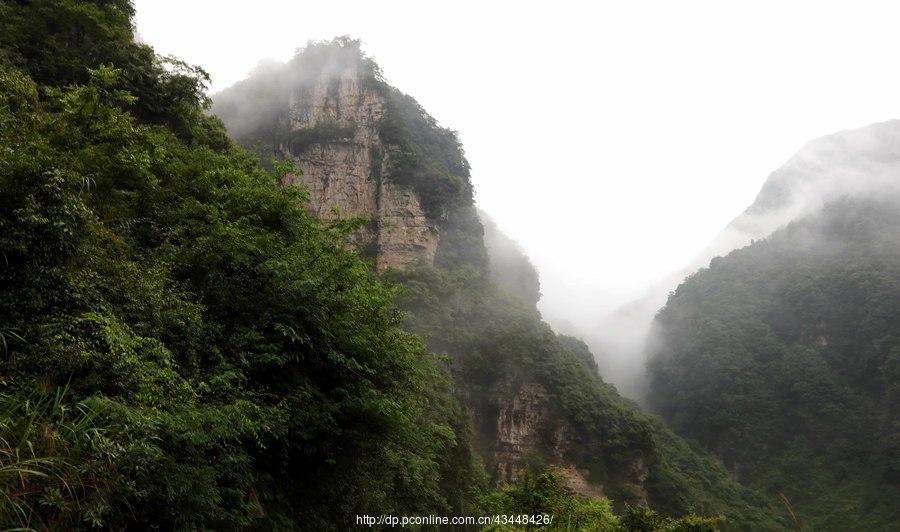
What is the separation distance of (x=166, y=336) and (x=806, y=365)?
84.1 m

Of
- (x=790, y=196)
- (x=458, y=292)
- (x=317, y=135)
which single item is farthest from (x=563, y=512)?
(x=790, y=196)

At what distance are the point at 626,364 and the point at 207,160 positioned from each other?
102 m

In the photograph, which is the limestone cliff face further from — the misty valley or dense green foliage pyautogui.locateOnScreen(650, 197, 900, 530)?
dense green foliage pyautogui.locateOnScreen(650, 197, 900, 530)

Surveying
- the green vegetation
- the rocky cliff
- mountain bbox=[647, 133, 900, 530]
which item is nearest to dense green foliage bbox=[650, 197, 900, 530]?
Result: mountain bbox=[647, 133, 900, 530]

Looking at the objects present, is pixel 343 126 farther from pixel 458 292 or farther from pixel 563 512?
pixel 563 512

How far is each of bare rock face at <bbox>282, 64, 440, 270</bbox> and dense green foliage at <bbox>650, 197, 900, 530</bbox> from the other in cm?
4474

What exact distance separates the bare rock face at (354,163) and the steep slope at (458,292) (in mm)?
115

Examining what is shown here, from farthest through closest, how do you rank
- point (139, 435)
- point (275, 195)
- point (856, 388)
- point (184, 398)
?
point (856, 388) → point (275, 195) → point (184, 398) → point (139, 435)

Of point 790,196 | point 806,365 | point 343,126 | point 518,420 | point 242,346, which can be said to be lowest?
point 518,420

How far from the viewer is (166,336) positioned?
5840 mm

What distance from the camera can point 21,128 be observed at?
6242 millimetres

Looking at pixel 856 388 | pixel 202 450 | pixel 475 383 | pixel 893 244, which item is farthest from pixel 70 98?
pixel 893 244

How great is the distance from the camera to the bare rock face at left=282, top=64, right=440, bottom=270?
44.8 metres

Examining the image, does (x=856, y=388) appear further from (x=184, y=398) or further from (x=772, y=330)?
(x=184, y=398)
